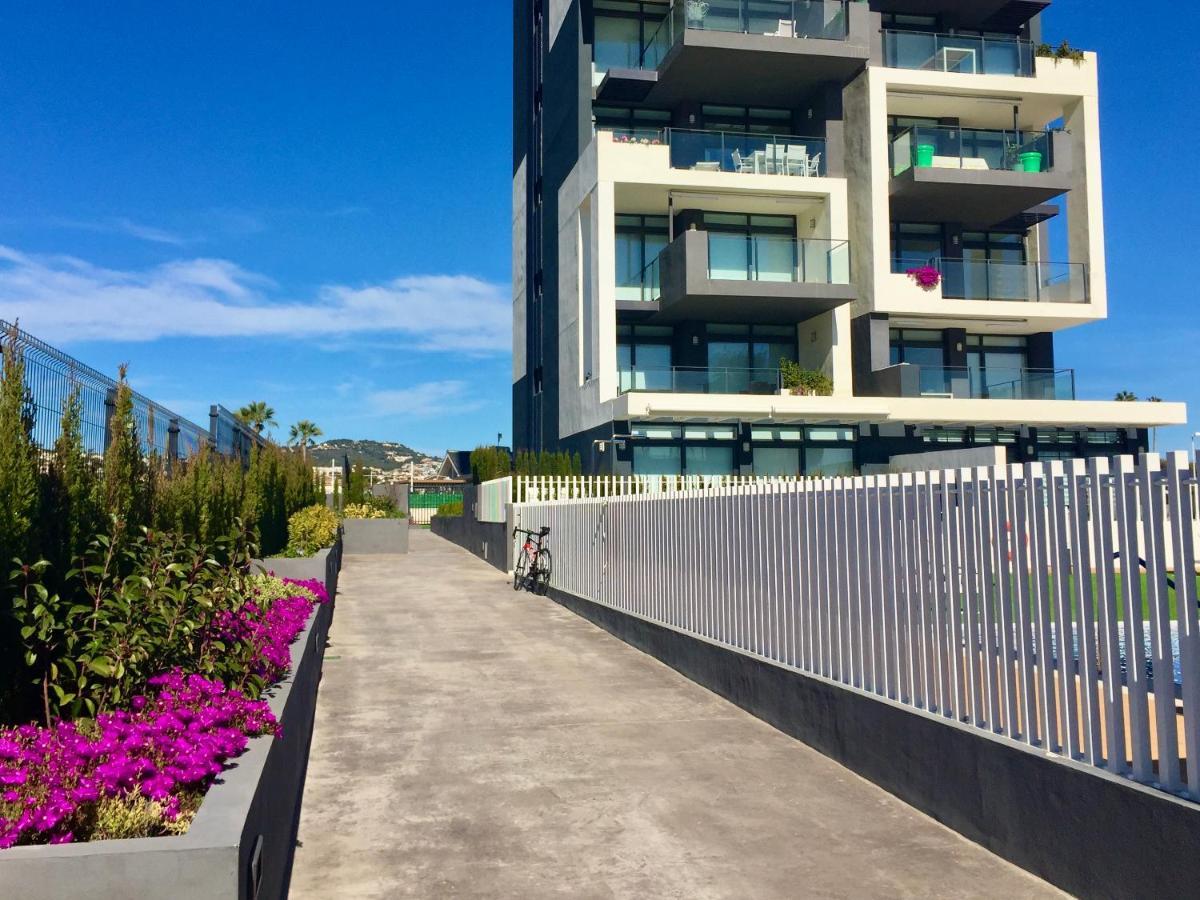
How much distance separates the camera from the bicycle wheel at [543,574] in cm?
2006

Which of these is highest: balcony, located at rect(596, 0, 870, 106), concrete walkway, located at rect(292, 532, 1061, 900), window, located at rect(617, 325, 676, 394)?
balcony, located at rect(596, 0, 870, 106)

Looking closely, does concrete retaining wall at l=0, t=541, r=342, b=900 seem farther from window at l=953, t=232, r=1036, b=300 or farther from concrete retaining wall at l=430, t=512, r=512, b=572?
window at l=953, t=232, r=1036, b=300

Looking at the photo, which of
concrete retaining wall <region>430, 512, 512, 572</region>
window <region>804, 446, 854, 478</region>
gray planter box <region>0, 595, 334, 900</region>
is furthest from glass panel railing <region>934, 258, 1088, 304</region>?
gray planter box <region>0, 595, 334, 900</region>

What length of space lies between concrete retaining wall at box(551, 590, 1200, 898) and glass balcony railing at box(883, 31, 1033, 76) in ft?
87.6

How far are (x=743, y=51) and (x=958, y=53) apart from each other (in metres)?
7.16

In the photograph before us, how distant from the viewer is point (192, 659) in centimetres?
597

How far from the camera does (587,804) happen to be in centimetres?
648

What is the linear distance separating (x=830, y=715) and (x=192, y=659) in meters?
4.51

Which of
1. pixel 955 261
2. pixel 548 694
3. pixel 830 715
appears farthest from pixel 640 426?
pixel 830 715

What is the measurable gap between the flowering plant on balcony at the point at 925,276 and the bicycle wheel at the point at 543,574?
50.4 feet

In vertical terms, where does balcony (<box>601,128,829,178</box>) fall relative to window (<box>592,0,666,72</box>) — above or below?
below

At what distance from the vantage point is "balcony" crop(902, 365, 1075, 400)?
29.2 metres

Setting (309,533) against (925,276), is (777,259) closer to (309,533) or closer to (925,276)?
(925,276)

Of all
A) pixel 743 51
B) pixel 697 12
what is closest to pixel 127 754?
pixel 743 51
